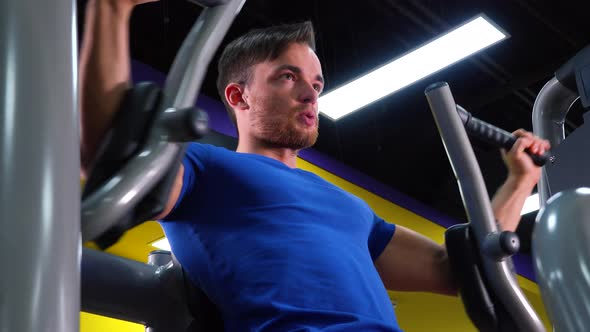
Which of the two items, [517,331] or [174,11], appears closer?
[517,331]

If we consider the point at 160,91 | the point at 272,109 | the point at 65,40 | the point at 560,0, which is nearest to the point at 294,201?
the point at 272,109

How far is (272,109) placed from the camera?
143 centimetres

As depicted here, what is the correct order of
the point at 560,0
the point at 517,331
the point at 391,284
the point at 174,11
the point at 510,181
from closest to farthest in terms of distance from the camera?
1. the point at 517,331
2. the point at 510,181
3. the point at 391,284
4. the point at 174,11
5. the point at 560,0

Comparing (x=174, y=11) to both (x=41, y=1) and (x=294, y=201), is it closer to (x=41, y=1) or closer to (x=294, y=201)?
(x=294, y=201)

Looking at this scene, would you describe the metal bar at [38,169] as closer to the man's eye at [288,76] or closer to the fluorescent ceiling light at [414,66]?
the man's eye at [288,76]

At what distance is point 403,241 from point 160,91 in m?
0.88

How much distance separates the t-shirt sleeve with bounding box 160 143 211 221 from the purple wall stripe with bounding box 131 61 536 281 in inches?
97.8

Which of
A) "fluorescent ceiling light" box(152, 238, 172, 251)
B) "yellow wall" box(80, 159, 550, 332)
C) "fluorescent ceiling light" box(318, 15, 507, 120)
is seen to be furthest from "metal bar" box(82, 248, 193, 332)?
"fluorescent ceiling light" box(152, 238, 172, 251)

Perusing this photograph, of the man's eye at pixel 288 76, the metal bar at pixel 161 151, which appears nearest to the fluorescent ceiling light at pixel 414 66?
the man's eye at pixel 288 76

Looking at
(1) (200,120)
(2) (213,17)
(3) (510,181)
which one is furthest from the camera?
(3) (510,181)

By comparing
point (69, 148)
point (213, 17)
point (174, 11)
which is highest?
point (174, 11)

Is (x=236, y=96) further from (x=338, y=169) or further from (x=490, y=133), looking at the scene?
(x=338, y=169)

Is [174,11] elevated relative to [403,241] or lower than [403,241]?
elevated

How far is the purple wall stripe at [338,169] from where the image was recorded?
3.83 m
